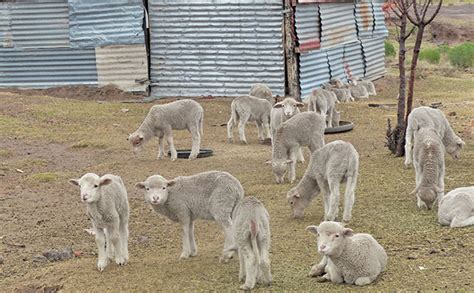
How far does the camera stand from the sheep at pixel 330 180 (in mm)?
10539

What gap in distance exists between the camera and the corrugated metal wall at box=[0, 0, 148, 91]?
76.1 ft

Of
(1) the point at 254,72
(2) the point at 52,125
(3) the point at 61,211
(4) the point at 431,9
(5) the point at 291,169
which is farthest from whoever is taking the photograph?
(4) the point at 431,9

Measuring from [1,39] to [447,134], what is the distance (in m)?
14.8

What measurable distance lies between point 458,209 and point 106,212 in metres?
4.08

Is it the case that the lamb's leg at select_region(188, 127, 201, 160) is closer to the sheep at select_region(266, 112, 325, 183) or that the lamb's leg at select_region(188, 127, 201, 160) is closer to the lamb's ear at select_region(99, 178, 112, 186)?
the sheep at select_region(266, 112, 325, 183)

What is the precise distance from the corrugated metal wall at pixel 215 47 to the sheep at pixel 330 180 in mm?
11497

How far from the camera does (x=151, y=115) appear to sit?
15.8m

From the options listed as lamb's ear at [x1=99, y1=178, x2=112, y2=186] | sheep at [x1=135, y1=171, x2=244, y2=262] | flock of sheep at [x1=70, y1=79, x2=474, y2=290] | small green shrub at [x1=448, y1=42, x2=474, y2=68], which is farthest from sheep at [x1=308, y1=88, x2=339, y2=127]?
small green shrub at [x1=448, y1=42, x2=474, y2=68]

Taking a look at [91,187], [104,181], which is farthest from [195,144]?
[91,187]

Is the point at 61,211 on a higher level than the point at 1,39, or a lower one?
lower

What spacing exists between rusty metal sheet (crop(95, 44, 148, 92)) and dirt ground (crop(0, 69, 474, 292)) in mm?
2728

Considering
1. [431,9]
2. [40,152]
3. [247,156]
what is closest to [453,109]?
[247,156]

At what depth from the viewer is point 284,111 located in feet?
51.2

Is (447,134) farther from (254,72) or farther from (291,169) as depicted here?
(254,72)
